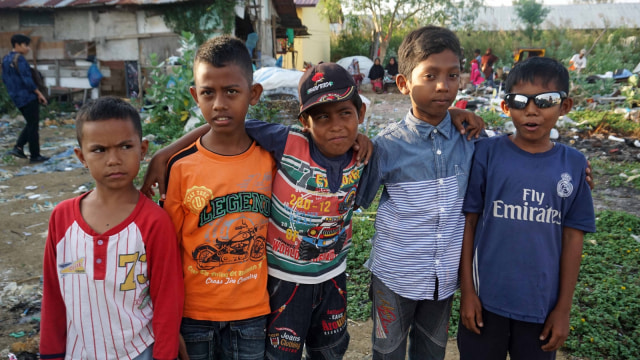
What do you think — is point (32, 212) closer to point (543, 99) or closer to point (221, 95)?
point (221, 95)

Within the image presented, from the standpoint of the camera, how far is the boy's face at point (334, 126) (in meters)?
1.79

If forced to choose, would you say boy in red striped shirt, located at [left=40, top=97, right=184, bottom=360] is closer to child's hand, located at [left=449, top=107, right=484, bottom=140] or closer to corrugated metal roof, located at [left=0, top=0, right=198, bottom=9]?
child's hand, located at [left=449, top=107, right=484, bottom=140]

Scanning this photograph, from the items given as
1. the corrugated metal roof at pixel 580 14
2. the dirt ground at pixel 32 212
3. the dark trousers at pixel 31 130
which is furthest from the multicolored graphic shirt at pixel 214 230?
the corrugated metal roof at pixel 580 14

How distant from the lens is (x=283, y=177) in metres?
1.81

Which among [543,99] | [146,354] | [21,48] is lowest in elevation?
[146,354]

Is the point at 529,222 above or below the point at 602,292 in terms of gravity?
above

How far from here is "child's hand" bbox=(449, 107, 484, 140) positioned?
194 centimetres

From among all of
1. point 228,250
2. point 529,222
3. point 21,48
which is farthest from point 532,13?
point 228,250

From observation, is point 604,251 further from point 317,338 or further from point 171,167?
point 171,167

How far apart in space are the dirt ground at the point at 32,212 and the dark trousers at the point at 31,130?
10.7 inches

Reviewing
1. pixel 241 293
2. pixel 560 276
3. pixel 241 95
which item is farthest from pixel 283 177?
A: pixel 560 276

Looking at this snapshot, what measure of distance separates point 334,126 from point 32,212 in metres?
4.65

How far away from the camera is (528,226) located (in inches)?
68.4

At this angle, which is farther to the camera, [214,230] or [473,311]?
[473,311]
